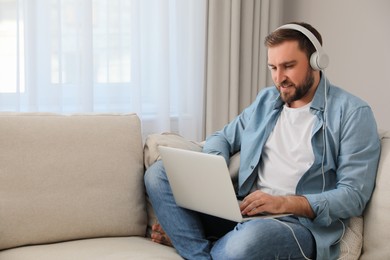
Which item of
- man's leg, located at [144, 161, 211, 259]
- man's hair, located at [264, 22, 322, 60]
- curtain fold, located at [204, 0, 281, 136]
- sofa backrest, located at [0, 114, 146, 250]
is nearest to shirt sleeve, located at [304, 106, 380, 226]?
man's hair, located at [264, 22, 322, 60]

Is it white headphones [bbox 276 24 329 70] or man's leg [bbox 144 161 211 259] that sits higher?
white headphones [bbox 276 24 329 70]

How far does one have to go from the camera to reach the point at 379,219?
2.05m

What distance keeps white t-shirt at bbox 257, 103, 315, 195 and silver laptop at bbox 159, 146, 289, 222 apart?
8.5 inches

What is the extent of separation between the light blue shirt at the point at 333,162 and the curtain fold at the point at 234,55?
1.02 m

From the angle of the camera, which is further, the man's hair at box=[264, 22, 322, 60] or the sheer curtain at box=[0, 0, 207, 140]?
the sheer curtain at box=[0, 0, 207, 140]

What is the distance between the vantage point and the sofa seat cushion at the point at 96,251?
2.09 meters

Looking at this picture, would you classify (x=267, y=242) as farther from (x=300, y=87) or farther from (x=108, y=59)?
(x=108, y=59)

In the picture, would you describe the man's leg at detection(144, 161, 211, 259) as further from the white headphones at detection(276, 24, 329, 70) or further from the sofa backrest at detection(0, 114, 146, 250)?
the white headphones at detection(276, 24, 329, 70)

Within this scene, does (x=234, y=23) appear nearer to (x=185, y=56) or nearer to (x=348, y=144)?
(x=185, y=56)

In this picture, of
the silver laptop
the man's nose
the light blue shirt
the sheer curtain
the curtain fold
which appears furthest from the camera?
the curtain fold

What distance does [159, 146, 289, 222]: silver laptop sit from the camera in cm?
194

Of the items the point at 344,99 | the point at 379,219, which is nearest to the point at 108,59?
the point at 344,99

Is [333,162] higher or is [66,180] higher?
[333,162]

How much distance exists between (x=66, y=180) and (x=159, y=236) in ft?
1.19
